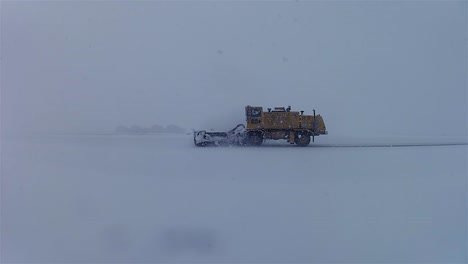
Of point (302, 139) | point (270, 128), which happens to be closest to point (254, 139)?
point (270, 128)

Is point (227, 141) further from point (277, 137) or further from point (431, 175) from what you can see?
point (431, 175)

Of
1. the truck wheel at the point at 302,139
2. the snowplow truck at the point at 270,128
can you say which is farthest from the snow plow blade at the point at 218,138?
the truck wheel at the point at 302,139

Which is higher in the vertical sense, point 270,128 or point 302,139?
point 270,128

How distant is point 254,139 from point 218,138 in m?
1.42

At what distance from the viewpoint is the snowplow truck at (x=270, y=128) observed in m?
15.8

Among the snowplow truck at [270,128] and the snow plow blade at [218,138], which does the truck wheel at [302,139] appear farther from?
the snow plow blade at [218,138]

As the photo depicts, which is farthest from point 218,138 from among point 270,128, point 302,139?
point 302,139

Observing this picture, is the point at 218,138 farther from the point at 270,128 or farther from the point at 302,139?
the point at 302,139

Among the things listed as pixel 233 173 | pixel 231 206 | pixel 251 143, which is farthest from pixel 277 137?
pixel 231 206

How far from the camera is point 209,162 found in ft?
35.9

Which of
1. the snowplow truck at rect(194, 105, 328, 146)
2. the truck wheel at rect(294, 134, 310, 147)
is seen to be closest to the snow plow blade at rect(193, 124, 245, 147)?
the snowplow truck at rect(194, 105, 328, 146)

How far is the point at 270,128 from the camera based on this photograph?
1578 centimetres

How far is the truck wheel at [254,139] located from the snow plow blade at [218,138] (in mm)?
241

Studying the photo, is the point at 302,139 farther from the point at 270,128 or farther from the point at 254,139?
the point at 254,139
